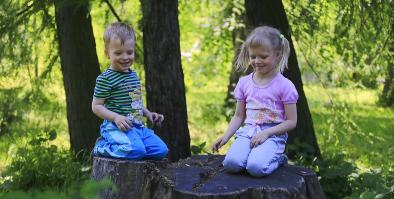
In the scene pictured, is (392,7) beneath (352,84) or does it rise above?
above

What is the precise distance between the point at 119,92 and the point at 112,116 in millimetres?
213

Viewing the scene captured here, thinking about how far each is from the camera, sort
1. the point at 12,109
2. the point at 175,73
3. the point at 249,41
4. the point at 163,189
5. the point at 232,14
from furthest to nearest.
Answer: the point at 232,14, the point at 12,109, the point at 175,73, the point at 249,41, the point at 163,189

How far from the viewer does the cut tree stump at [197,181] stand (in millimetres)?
3426

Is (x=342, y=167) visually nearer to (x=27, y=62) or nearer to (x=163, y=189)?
(x=163, y=189)

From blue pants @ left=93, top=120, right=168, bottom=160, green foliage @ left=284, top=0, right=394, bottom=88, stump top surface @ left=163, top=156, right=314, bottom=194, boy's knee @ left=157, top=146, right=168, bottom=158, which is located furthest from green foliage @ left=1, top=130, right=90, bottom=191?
green foliage @ left=284, top=0, right=394, bottom=88

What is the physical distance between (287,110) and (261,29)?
55 centimetres

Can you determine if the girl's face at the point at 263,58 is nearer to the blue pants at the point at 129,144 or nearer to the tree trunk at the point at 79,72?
the blue pants at the point at 129,144

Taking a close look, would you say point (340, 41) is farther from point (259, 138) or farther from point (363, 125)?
point (363, 125)

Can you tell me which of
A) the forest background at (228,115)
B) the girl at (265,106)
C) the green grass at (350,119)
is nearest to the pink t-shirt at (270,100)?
the girl at (265,106)

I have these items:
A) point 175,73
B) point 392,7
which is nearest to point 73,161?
point 175,73

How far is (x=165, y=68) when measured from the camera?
4.97 m

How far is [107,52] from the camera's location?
13.3 ft

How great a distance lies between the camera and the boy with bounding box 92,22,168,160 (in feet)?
12.9

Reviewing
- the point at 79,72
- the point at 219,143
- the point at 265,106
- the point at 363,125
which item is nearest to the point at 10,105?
the point at 79,72
